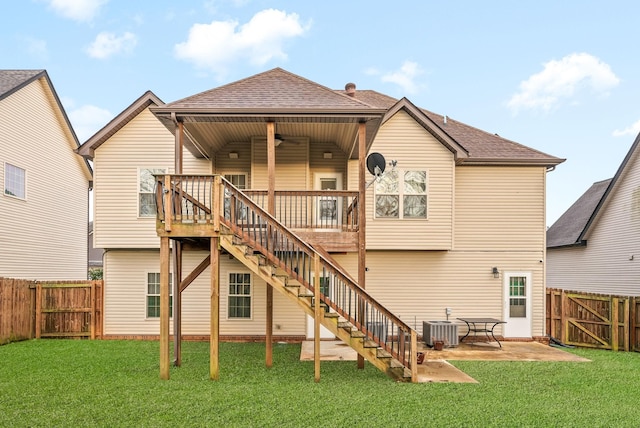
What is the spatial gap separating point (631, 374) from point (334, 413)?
676cm

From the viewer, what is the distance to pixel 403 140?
42.1 feet

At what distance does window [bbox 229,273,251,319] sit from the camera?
13.2 meters

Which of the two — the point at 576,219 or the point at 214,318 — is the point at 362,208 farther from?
the point at 576,219

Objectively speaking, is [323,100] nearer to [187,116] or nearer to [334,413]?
[187,116]

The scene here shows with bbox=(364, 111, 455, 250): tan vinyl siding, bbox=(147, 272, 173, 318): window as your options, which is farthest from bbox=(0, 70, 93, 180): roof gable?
bbox=(364, 111, 455, 250): tan vinyl siding

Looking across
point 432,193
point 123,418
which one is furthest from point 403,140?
point 123,418

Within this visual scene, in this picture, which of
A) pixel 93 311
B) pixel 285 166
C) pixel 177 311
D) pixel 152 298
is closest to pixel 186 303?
pixel 152 298

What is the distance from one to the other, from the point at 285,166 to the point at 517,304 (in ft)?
26.5

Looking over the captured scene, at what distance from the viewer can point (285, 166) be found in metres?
12.7

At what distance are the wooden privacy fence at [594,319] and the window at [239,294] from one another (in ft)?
29.8

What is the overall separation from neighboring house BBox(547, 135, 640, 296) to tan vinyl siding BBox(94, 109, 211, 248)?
14418 millimetres

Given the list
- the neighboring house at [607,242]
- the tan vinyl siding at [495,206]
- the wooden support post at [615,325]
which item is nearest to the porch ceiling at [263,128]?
the tan vinyl siding at [495,206]

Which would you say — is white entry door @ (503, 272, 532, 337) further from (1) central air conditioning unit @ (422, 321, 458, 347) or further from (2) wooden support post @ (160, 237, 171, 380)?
(2) wooden support post @ (160, 237, 171, 380)

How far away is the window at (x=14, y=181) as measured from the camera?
46.5 feet
